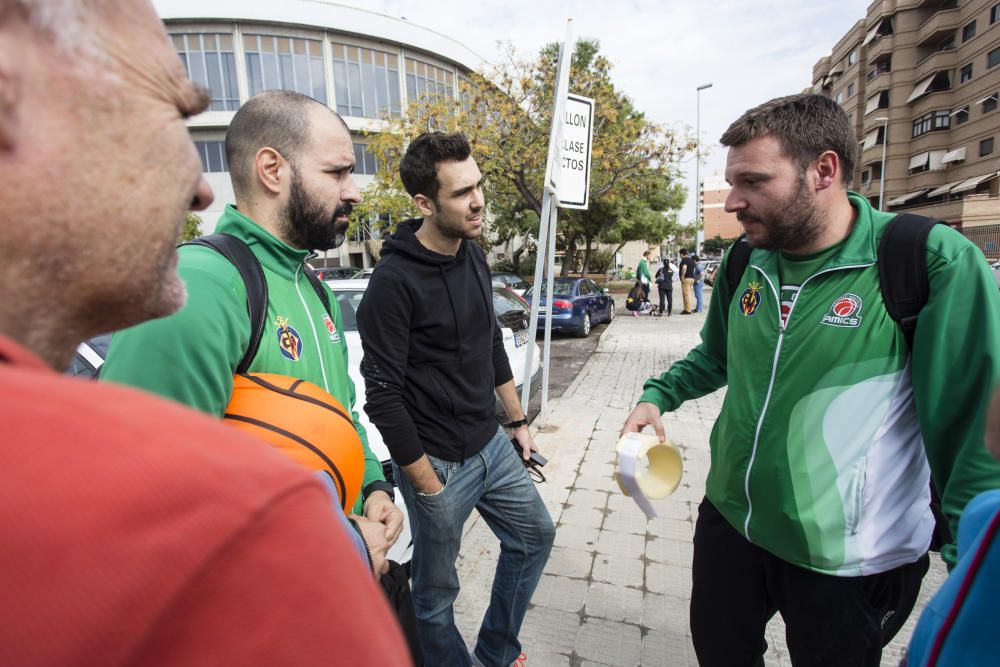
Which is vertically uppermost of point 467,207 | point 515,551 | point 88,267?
point 467,207

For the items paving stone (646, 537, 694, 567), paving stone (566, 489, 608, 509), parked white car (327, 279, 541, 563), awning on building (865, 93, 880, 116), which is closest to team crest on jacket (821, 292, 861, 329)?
Answer: parked white car (327, 279, 541, 563)

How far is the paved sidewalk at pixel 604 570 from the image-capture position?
270 cm

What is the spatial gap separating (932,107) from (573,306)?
41.8 m

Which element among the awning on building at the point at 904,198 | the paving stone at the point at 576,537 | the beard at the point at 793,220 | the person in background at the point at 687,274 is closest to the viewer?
the beard at the point at 793,220

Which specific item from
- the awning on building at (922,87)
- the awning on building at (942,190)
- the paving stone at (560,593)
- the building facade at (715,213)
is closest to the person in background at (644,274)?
the paving stone at (560,593)

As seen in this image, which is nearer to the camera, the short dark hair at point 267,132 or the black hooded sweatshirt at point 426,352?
the short dark hair at point 267,132

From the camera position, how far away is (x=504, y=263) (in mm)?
34781

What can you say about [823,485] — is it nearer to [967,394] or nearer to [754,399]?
[754,399]

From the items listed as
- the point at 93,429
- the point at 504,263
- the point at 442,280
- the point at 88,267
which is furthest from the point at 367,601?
the point at 504,263

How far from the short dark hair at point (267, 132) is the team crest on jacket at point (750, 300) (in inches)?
65.5

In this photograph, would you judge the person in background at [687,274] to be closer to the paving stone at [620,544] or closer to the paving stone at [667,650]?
the paving stone at [620,544]

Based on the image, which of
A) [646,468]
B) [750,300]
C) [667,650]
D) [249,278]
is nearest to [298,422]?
[249,278]

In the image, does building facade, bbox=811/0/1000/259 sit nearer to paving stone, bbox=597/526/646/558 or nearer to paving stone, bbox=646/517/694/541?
paving stone, bbox=646/517/694/541

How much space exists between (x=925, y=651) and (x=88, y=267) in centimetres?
150
